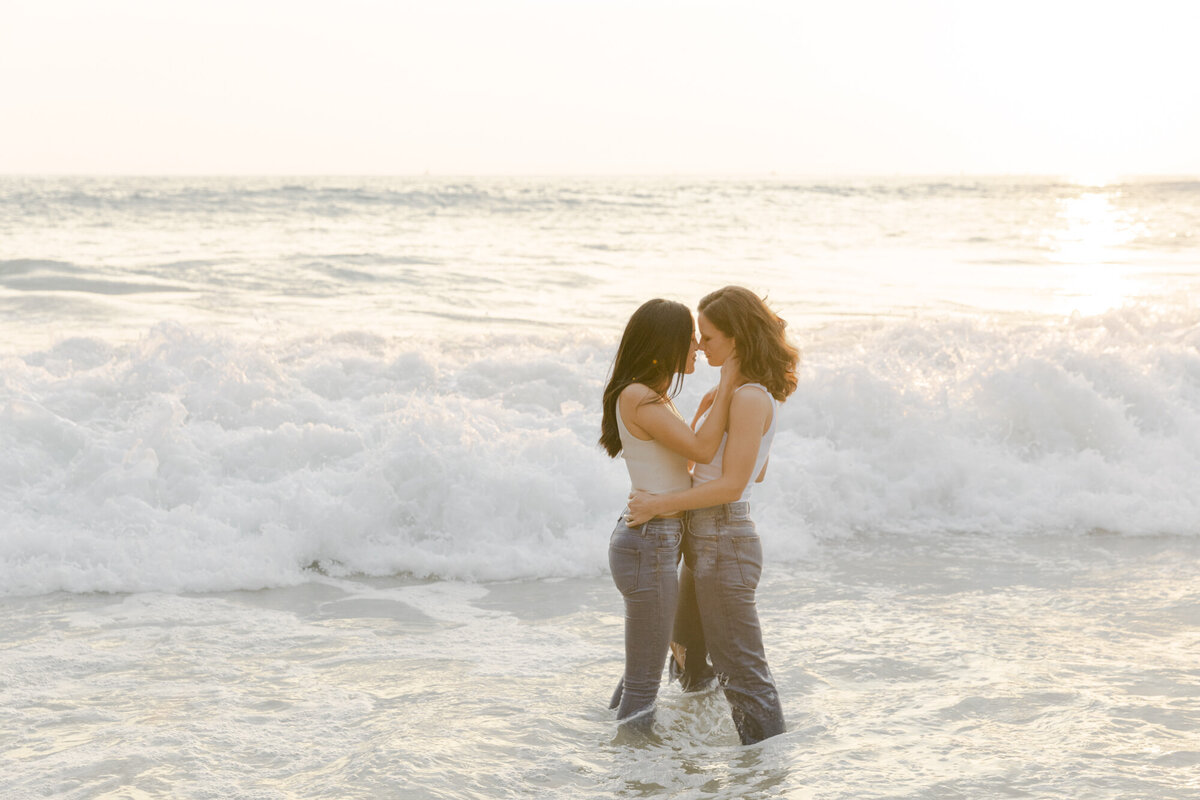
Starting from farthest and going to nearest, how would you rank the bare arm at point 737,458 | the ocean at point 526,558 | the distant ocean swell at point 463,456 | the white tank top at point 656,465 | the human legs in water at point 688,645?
the distant ocean swell at point 463,456
the human legs in water at point 688,645
the ocean at point 526,558
the white tank top at point 656,465
the bare arm at point 737,458

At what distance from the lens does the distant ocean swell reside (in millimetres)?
7035

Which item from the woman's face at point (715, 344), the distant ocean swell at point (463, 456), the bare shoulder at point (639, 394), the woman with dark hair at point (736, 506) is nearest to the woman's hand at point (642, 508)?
the woman with dark hair at point (736, 506)

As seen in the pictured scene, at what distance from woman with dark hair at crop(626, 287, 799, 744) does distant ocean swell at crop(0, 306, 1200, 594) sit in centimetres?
295

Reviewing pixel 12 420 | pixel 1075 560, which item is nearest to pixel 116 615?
pixel 12 420

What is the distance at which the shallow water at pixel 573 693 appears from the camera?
3918 mm

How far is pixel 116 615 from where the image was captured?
5918 millimetres

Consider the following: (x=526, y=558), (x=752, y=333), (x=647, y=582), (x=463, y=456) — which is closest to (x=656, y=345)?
(x=752, y=333)

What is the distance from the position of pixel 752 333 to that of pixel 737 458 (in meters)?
0.46

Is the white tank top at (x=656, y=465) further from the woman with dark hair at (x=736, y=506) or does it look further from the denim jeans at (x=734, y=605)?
the denim jeans at (x=734, y=605)

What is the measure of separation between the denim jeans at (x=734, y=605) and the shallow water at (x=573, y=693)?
18cm

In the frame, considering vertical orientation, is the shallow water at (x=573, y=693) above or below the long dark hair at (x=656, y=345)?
below

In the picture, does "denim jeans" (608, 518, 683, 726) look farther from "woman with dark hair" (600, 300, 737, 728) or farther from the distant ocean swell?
the distant ocean swell

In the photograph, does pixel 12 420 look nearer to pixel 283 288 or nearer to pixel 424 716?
pixel 424 716

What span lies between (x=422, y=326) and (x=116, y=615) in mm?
8245
